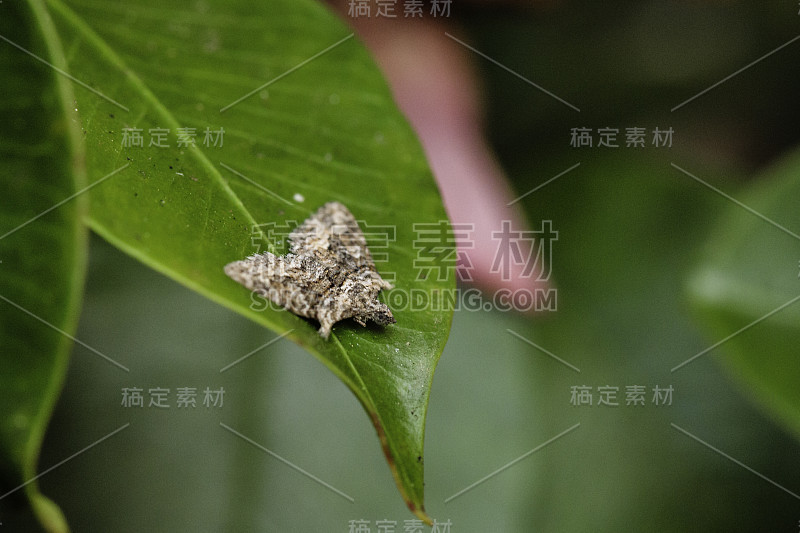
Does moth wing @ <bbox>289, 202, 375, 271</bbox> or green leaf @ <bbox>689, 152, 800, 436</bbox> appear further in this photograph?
green leaf @ <bbox>689, 152, 800, 436</bbox>

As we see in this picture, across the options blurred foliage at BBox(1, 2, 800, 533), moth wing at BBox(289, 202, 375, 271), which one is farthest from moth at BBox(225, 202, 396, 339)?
blurred foliage at BBox(1, 2, 800, 533)

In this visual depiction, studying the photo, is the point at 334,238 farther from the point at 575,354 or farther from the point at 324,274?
the point at 575,354

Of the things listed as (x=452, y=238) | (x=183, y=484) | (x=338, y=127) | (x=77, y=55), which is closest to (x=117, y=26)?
(x=77, y=55)

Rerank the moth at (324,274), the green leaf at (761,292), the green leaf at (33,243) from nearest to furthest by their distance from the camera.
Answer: the green leaf at (33,243), the moth at (324,274), the green leaf at (761,292)

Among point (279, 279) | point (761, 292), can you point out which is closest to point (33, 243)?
point (279, 279)

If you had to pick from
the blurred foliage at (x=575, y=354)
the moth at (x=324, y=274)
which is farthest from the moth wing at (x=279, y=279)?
the blurred foliage at (x=575, y=354)

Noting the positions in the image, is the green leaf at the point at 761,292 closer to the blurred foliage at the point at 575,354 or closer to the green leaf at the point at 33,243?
the blurred foliage at the point at 575,354

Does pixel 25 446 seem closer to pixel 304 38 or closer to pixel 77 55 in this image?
pixel 77 55

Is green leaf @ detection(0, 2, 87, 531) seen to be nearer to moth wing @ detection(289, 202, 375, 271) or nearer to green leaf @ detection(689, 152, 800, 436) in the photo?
moth wing @ detection(289, 202, 375, 271)
